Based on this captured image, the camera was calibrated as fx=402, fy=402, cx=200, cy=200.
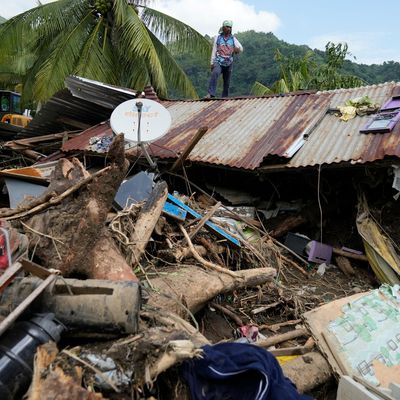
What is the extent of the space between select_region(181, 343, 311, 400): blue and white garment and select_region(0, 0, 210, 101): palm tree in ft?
33.2

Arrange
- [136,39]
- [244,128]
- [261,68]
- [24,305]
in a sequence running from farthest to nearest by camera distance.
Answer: [261,68] < [136,39] < [244,128] < [24,305]

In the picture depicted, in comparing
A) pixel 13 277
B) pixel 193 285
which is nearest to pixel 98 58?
pixel 193 285

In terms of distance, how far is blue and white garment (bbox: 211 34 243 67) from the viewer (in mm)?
10016

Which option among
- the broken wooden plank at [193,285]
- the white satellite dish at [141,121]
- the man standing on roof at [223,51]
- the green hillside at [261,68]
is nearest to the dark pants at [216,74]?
the man standing on roof at [223,51]

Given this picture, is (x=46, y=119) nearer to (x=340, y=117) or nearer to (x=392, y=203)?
(x=340, y=117)

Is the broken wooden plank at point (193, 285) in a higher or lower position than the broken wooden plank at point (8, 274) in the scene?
lower

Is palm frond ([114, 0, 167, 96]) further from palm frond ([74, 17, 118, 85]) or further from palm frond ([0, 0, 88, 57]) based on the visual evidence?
palm frond ([0, 0, 88, 57])

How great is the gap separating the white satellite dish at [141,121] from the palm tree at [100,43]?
18.3 ft

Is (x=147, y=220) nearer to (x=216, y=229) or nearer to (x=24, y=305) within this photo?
(x=216, y=229)

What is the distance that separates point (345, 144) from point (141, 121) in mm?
3064

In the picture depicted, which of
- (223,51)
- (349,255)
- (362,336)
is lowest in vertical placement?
(349,255)

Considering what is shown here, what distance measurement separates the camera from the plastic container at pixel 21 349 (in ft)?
6.14

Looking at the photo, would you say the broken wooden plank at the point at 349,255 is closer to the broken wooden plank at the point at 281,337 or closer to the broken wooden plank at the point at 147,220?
the broken wooden plank at the point at 281,337

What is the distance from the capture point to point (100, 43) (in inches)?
490
